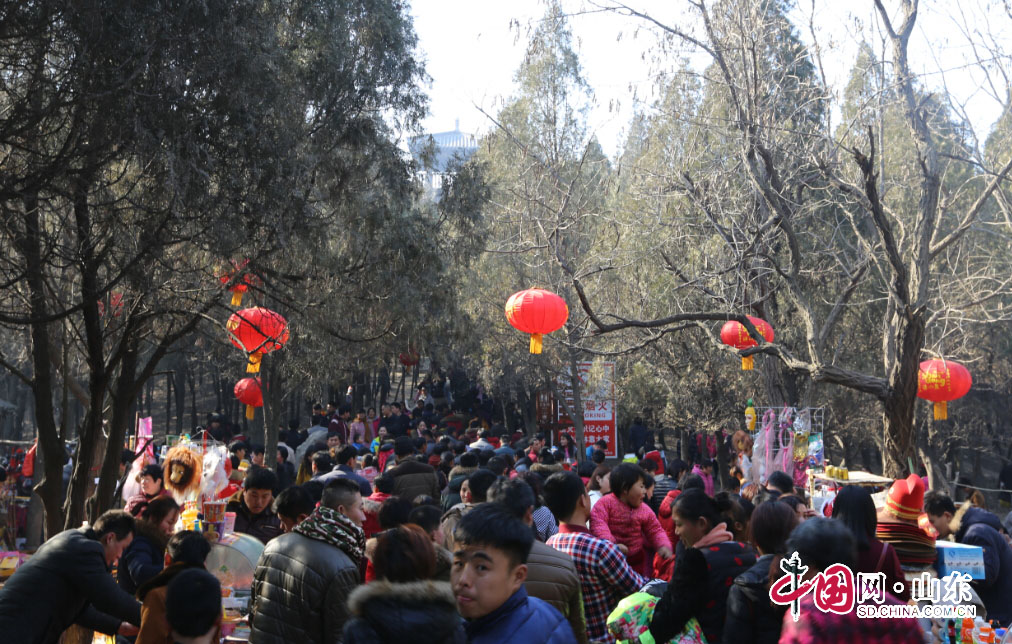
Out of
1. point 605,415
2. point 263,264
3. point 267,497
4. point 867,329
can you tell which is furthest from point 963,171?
point 267,497

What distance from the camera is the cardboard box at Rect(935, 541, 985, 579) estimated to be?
205 inches

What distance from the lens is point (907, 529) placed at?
16.6 feet

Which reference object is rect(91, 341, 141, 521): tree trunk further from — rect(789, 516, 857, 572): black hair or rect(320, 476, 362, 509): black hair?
rect(789, 516, 857, 572): black hair

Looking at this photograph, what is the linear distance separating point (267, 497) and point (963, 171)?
68.3ft

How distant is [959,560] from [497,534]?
3581 mm

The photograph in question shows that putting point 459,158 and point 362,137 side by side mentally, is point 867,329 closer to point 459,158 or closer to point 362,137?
point 459,158

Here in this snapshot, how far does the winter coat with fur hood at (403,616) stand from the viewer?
229cm

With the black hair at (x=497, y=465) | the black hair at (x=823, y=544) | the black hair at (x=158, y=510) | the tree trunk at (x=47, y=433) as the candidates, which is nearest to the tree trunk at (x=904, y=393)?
the black hair at (x=497, y=465)

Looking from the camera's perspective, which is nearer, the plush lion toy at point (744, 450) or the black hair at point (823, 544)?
the black hair at point (823, 544)

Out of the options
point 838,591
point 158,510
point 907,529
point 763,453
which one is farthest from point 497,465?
point 838,591

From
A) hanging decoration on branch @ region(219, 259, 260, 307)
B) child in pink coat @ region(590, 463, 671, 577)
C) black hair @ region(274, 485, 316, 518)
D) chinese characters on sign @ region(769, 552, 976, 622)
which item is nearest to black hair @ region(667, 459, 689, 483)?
child in pink coat @ region(590, 463, 671, 577)

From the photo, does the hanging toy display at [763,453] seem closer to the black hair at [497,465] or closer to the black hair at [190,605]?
the black hair at [497,465]

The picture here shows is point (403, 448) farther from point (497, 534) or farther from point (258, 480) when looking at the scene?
point (497, 534)

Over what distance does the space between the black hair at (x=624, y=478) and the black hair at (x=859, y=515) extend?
1.99 m
